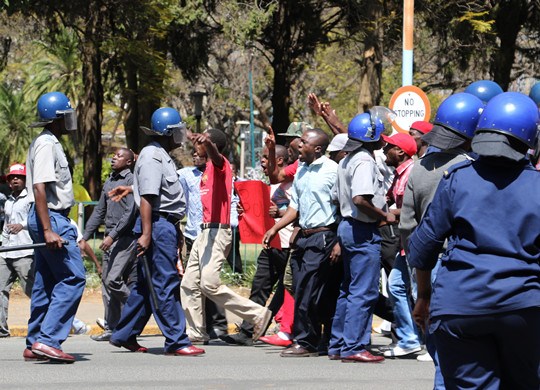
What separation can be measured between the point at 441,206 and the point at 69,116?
456cm

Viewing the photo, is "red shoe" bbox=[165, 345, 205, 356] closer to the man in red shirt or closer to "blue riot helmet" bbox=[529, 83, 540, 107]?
the man in red shirt

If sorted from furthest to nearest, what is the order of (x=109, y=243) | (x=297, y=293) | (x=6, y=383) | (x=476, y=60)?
(x=476, y=60)
(x=109, y=243)
(x=297, y=293)
(x=6, y=383)

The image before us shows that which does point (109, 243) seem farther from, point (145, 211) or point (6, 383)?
point (6, 383)

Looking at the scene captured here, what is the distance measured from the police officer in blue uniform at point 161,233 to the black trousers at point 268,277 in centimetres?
130

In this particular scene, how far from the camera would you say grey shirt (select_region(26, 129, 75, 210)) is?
28.0 ft

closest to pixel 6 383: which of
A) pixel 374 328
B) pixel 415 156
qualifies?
pixel 415 156

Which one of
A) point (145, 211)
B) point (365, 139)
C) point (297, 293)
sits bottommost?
point (297, 293)

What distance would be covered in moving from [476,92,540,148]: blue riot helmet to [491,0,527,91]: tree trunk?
1871 cm

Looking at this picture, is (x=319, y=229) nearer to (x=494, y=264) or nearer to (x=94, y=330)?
(x=94, y=330)

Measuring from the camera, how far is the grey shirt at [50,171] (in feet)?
28.0

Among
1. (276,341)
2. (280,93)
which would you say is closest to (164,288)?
(276,341)

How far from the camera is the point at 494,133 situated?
4848mm

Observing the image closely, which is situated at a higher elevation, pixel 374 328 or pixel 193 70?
pixel 193 70

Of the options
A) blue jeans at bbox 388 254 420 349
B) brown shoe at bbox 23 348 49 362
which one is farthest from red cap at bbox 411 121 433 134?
brown shoe at bbox 23 348 49 362
